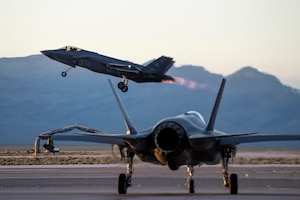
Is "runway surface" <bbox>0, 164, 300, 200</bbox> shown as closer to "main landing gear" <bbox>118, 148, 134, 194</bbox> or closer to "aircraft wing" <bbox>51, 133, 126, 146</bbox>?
"main landing gear" <bbox>118, 148, 134, 194</bbox>

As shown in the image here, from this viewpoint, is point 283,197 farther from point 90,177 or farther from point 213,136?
point 90,177

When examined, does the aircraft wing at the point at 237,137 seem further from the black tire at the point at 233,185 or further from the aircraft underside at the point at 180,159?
the black tire at the point at 233,185

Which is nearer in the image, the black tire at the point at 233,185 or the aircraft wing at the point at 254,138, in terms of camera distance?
the aircraft wing at the point at 254,138

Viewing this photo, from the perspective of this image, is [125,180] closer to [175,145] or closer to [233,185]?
[175,145]

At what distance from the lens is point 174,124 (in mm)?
29609

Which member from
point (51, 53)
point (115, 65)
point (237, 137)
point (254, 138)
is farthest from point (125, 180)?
point (51, 53)

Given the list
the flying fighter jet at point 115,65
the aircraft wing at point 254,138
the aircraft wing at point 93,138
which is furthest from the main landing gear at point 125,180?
the flying fighter jet at point 115,65

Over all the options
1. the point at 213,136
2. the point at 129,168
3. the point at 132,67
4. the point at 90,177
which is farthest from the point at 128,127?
the point at 132,67

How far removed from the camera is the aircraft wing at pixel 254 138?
27.6m

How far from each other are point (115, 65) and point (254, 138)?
38.2 m

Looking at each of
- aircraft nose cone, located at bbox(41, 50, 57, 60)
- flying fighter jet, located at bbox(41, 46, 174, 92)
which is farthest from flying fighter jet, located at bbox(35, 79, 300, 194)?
aircraft nose cone, located at bbox(41, 50, 57, 60)

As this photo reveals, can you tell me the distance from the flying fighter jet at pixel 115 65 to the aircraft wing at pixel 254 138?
33.2 meters

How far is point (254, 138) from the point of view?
2909 cm

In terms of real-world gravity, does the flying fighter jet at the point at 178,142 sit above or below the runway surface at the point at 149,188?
above
